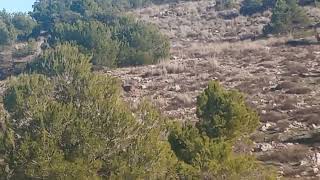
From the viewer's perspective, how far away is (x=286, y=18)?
189 ft

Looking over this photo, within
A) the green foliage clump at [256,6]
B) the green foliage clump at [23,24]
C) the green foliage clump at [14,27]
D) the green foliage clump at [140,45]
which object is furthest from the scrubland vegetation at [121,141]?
the green foliage clump at [23,24]

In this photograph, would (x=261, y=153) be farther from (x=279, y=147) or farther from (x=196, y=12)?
(x=196, y=12)

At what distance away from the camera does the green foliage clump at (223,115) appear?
68.8 feet

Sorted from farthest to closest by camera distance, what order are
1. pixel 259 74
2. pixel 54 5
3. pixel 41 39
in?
1. pixel 54 5
2. pixel 41 39
3. pixel 259 74

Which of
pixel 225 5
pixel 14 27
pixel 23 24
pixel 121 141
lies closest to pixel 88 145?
pixel 121 141

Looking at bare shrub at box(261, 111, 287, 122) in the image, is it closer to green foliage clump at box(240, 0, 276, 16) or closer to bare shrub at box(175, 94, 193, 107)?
bare shrub at box(175, 94, 193, 107)

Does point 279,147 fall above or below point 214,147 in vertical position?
below

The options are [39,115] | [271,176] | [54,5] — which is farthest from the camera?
[54,5]

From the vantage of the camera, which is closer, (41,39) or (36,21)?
(41,39)

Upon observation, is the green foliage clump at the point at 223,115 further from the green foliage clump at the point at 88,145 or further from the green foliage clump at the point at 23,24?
the green foliage clump at the point at 23,24

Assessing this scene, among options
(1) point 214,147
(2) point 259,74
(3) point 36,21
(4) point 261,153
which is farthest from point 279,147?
(3) point 36,21

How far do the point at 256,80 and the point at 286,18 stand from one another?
66.8 feet

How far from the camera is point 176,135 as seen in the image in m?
17.7

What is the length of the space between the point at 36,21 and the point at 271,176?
77.0m
